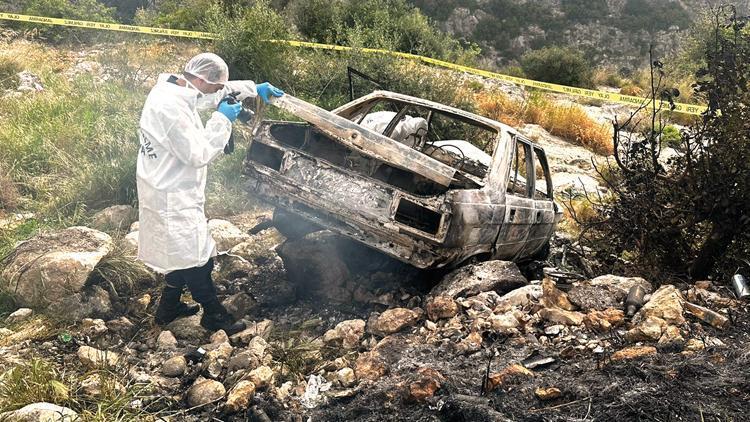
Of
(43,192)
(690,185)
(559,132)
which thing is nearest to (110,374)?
(43,192)

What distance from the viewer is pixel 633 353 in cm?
302

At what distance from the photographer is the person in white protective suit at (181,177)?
3413 millimetres

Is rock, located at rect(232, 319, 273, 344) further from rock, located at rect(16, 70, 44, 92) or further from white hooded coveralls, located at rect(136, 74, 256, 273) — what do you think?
rock, located at rect(16, 70, 44, 92)

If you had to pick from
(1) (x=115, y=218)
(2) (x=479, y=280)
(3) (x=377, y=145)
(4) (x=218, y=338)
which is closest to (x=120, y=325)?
(4) (x=218, y=338)

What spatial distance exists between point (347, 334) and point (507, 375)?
110 centimetres

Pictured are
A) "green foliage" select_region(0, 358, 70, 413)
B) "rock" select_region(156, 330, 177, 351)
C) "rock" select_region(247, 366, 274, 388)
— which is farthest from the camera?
"rock" select_region(156, 330, 177, 351)

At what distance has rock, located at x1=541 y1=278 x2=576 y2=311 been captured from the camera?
373 cm

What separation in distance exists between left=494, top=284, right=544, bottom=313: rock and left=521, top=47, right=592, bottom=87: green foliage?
19.9 m

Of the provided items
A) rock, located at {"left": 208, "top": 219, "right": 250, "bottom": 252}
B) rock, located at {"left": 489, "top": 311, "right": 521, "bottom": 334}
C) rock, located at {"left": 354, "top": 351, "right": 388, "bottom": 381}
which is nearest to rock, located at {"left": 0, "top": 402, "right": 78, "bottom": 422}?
rock, located at {"left": 354, "top": 351, "right": 388, "bottom": 381}

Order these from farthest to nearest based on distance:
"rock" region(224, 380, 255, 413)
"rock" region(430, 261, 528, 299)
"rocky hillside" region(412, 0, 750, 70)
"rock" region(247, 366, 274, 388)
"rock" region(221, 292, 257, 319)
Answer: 1. "rocky hillside" region(412, 0, 750, 70)
2. "rock" region(221, 292, 257, 319)
3. "rock" region(430, 261, 528, 299)
4. "rock" region(247, 366, 274, 388)
5. "rock" region(224, 380, 255, 413)

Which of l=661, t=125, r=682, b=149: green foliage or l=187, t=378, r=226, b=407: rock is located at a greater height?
l=661, t=125, r=682, b=149: green foliage

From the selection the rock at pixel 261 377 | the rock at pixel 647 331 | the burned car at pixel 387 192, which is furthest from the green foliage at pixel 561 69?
the rock at pixel 261 377

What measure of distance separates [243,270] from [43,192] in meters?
2.59

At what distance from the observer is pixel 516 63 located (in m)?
38.6
